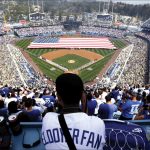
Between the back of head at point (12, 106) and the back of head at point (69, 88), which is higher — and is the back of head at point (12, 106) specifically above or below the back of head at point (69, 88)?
below

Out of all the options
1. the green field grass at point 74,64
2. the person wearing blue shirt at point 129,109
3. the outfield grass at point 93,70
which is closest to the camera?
the person wearing blue shirt at point 129,109

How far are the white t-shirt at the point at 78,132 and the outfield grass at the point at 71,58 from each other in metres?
41.3

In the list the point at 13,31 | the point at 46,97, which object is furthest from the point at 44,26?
the point at 46,97

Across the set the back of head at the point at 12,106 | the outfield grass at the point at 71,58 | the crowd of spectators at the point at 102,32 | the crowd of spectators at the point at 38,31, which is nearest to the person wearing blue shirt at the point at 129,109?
the back of head at the point at 12,106

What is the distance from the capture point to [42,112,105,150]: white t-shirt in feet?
9.21

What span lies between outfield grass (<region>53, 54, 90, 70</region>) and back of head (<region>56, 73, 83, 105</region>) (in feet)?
135

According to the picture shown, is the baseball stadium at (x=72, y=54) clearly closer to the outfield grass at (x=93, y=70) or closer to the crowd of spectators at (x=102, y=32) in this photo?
the outfield grass at (x=93, y=70)

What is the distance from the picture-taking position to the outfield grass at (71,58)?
45625mm

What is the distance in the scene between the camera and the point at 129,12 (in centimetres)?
10894

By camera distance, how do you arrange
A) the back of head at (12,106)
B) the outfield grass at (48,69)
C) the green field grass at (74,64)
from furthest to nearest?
the green field grass at (74,64) → the outfield grass at (48,69) → the back of head at (12,106)

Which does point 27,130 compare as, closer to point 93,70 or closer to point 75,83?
point 75,83

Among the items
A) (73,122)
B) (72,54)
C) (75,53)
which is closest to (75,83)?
(73,122)

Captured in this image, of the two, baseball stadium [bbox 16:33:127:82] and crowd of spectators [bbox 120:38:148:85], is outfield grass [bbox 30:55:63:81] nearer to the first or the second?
baseball stadium [bbox 16:33:127:82]

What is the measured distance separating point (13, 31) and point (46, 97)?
64.7 metres
